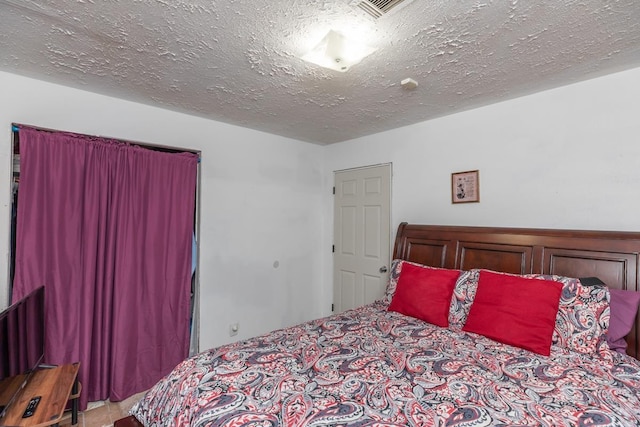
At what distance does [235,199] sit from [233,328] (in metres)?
1.31

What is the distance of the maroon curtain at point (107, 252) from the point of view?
6.80ft

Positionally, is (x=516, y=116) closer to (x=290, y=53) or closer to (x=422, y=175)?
(x=422, y=175)

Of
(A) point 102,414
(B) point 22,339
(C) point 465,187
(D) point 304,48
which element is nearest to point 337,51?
(D) point 304,48

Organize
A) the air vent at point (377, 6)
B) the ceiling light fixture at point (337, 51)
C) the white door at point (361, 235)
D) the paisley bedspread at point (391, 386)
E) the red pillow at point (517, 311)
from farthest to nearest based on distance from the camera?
the white door at point (361, 235) < the red pillow at point (517, 311) < the ceiling light fixture at point (337, 51) < the air vent at point (377, 6) < the paisley bedspread at point (391, 386)

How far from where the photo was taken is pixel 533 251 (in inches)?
83.4

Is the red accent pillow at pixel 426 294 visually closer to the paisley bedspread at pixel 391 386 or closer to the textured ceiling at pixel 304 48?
the paisley bedspread at pixel 391 386

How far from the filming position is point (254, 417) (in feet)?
3.63

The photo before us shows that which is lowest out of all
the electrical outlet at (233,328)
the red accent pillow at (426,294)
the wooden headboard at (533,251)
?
the electrical outlet at (233,328)

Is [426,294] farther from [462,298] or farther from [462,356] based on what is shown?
[462,356]

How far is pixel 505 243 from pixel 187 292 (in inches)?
104

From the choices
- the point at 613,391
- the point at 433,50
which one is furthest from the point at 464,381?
the point at 433,50

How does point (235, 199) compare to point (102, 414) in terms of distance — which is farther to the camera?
point (235, 199)

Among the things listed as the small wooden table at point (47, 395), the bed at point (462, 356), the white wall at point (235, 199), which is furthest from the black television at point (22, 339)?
the bed at point (462, 356)

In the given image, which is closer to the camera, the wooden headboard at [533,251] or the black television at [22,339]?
the black television at [22,339]
